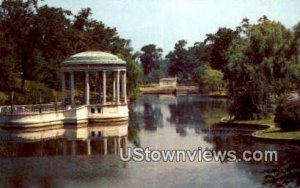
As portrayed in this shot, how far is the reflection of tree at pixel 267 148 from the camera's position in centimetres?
2897

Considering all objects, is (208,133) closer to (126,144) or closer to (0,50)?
(126,144)

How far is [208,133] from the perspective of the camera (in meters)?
50.9

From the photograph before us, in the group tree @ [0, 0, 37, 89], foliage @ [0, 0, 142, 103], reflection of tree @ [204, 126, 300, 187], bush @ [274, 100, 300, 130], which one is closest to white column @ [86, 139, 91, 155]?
reflection of tree @ [204, 126, 300, 187]

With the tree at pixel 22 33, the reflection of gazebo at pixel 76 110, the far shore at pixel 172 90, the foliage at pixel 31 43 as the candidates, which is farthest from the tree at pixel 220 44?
the reflection of gazebo at pixel 76 110

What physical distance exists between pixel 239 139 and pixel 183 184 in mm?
17399

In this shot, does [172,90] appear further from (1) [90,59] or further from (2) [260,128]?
(2) [260,128]

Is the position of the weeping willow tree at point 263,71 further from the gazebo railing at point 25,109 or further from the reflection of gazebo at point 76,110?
the gazebo railing at point 25,109

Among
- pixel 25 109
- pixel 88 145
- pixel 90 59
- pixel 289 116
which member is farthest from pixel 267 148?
pixel 90 59

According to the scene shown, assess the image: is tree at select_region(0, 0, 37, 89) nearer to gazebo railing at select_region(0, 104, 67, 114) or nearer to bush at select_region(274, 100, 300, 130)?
gazebo railing at select_region(0, 104, 67, 114)

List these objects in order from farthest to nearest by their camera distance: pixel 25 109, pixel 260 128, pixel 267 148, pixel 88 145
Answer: pixel 25 109
pixel 260 128
pixel 88 145
pixel 267 148

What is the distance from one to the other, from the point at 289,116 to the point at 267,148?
6.02m

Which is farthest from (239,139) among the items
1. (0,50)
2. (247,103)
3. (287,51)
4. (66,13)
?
(66,13)

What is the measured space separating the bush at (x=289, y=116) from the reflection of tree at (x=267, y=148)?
2673 millimetres

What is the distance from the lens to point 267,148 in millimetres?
39344
